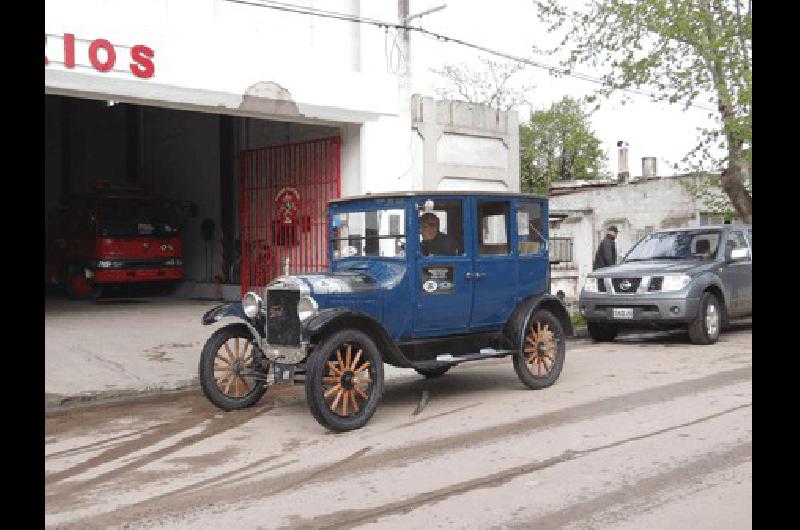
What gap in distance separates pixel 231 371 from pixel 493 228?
118 inches

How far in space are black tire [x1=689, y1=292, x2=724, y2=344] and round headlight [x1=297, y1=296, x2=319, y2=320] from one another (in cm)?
723

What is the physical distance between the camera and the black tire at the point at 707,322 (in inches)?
496

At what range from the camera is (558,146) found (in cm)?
6203

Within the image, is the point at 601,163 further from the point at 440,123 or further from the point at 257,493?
the point at 257,493

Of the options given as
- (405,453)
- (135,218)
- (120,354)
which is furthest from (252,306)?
(135,218)

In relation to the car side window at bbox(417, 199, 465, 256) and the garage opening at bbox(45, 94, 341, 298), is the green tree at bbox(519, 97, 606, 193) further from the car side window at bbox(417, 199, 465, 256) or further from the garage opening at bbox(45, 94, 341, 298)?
the car side window at bbox(417, 199, 465, 256)

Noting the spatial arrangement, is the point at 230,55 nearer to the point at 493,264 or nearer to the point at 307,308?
the point at 493,264

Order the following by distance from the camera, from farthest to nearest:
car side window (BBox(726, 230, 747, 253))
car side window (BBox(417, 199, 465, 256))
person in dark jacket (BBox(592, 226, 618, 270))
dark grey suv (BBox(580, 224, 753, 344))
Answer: person in dark jacket (BBox(592, 226, 618, 270)), car side window (BBox(726, 230, 747, 253)), dark grey suv (BBox(580, 224, 753, 344)), car side window (BBox(417, 199, 465, 256))

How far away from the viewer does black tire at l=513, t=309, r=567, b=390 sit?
892 cm

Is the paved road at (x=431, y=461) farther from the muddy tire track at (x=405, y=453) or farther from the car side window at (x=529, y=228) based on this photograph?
the car side window at (x=529, y=228)

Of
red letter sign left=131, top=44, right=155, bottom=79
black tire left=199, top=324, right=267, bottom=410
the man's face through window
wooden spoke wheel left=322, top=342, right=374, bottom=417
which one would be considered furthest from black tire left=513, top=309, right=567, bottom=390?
red letter sign left=131, top=44, right=155, bottom=79

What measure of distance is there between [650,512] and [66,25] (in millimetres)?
9543

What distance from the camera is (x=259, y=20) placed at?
14422 mm
